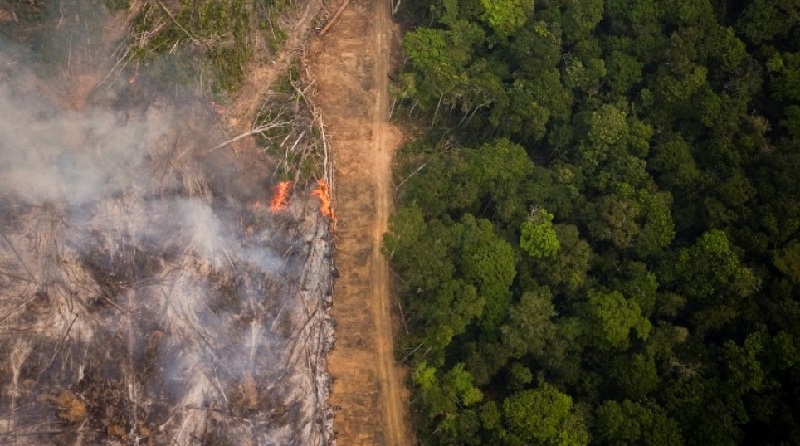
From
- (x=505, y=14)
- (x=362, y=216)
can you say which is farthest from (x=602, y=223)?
(x=505, y=14)

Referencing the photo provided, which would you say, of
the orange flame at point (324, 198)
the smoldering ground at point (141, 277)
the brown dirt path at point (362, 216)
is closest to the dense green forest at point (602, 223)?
the brown dirt path at point (362, 216)

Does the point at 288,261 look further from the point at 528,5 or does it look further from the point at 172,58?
the point at 528,5

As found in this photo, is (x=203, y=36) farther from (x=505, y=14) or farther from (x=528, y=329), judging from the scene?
(x=528, y=329)

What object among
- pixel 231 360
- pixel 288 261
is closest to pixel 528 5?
pixel 288 261

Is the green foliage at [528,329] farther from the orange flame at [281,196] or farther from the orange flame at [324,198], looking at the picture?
the orange flame at [281,196]

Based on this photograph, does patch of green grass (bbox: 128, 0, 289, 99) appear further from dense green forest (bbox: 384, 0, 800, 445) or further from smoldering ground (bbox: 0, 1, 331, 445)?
dense green forest (bbox: 384, 0, 800, 445)
